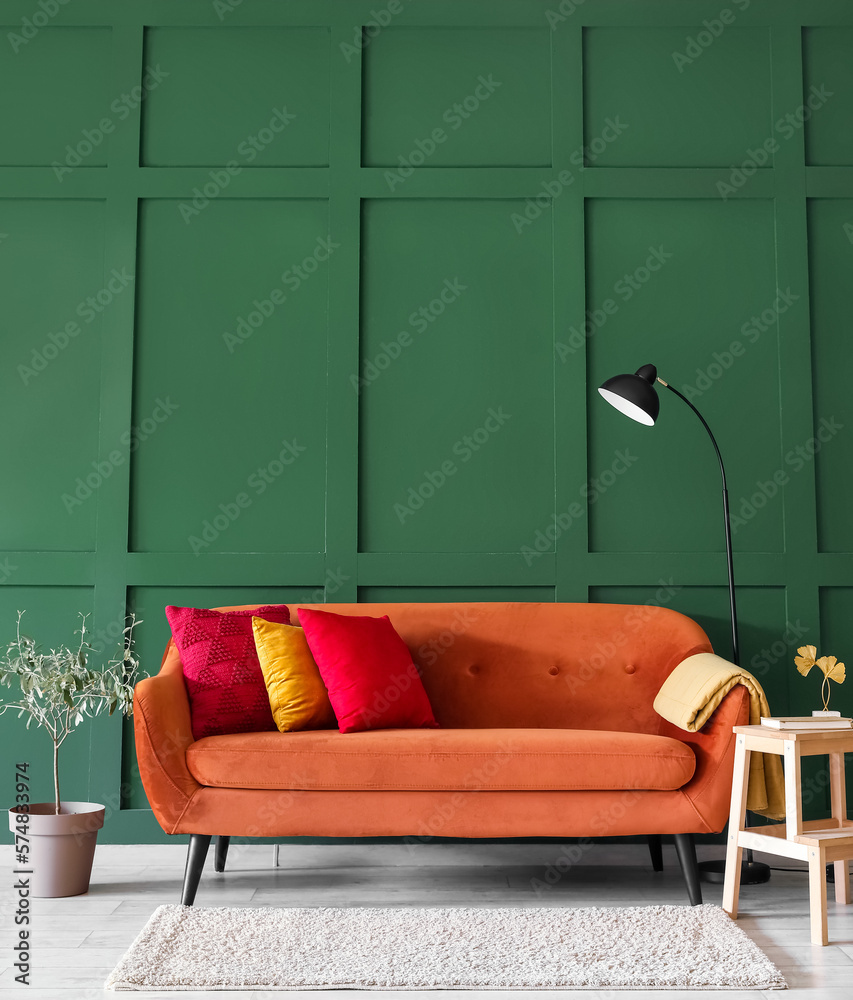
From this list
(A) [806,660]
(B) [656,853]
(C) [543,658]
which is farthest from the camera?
(C) [543,658]

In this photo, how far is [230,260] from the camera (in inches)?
140

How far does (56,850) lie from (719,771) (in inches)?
79.3

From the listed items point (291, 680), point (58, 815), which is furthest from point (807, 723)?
point (58, 815)

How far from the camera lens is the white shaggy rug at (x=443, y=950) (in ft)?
6.73

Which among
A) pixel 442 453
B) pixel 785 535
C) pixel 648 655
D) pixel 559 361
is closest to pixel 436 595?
pixel 442 453

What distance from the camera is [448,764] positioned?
2.53 metres

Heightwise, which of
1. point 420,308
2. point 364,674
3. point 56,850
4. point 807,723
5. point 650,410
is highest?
point 420,308

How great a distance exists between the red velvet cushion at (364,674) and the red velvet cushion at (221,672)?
0.21m

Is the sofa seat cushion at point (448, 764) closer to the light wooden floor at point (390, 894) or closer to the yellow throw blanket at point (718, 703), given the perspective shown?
the yellow throw blanket at point (718, 703)

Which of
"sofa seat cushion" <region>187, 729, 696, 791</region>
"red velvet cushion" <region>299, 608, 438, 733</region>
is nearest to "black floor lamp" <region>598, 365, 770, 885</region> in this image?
"sofa seat cushion" <region>187, 729, 696, 791</region>

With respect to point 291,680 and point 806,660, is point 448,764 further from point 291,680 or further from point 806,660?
point 806,660

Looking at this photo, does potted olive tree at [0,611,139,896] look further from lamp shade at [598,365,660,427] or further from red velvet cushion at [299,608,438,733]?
lamp shade at [598,365,660,427]

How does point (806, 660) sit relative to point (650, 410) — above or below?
below

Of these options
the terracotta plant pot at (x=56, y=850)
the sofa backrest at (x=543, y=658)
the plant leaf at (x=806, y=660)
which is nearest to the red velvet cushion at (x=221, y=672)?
the sofa backrest at (x=543, y=658)
